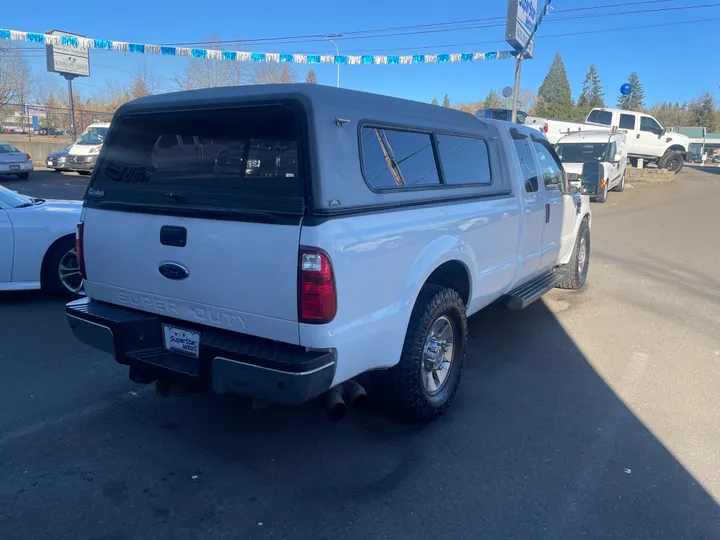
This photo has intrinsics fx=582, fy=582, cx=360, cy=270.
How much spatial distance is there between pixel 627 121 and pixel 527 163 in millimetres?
21614

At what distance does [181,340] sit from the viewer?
330 centimetres

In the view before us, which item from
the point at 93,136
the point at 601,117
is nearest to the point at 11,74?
the point at 93,136

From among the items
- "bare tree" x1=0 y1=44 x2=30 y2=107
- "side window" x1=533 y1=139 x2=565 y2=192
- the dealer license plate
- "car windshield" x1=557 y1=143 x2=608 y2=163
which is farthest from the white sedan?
"bare tree" x1=0 y1=44 x2=30 y2=107

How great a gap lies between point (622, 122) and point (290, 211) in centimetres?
2471

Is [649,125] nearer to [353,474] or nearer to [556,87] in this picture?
[353,474]

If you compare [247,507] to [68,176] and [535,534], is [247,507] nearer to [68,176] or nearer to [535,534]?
[535,534]

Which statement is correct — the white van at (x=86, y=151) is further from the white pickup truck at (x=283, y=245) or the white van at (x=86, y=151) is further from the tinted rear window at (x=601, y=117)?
the white pickup truck at (x=283, y=245)

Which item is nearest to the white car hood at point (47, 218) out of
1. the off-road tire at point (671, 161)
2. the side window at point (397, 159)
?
the side window at point (397, 159)

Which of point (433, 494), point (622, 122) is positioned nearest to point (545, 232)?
point (433, 494)

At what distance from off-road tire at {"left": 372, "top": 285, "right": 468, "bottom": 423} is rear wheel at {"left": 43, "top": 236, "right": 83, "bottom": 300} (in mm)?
4054

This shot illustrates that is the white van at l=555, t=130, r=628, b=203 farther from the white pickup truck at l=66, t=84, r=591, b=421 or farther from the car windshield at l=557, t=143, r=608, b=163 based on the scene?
the white pickup truck at l=66, t=84, r=591, b=421

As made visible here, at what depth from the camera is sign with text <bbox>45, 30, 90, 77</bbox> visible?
35.5m

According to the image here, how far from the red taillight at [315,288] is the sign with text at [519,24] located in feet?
65.8

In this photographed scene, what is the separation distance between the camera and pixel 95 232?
3551 millimetres
